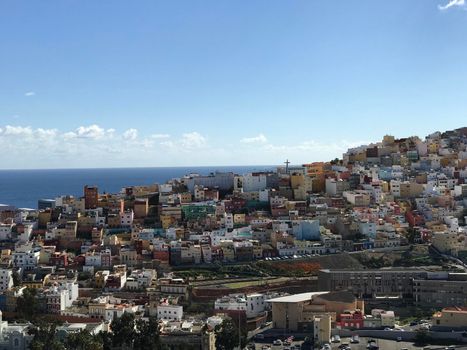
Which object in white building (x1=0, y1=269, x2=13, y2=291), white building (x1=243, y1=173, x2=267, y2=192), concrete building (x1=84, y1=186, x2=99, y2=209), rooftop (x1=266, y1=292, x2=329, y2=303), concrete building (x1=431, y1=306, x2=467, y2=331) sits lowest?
concrete building (x1=431, y1=306, x2=467, y2=331)

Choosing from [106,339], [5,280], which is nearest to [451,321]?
[106,339]

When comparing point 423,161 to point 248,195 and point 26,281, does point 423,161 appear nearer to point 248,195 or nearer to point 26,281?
point 248,195

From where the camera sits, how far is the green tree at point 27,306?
71.4 feet

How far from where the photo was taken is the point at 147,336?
18.1 metres

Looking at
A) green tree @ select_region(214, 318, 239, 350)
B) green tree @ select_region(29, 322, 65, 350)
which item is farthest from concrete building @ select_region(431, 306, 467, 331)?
green tree @ select_region(29, 322, 65, 350)

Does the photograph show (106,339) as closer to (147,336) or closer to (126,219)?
(147,336)

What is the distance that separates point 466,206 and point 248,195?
11.2m

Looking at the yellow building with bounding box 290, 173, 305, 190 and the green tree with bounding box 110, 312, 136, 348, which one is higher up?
the yellow building with bounding box 290, 173, 305, 190

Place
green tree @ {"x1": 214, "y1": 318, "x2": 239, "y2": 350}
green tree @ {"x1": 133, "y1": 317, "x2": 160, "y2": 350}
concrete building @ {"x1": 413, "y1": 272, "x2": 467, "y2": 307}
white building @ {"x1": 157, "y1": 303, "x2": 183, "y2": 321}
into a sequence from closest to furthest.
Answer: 1. green tree @ {"x1": 133, "y1": 317, "x2": 160, "y2": 350}
2. green tree @ {"x1": 214, "y1": 318, "x2": 239, "y2": 350}
3. white building @ {"x1": 157, "y1": 303, "x2": 183, "y2": 321}
4. concrete building @ {"x1": 413, "y1": 272, "x2": 467, "y2": 307}

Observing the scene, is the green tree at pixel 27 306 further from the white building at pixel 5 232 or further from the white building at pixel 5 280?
the white building at pixel 5 232

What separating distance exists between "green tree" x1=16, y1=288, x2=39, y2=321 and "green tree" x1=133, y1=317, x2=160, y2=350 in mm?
4854

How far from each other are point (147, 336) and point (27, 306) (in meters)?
5.62

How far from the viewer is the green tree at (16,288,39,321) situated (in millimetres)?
21766

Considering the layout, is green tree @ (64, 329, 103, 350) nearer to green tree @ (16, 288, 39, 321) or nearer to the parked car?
green tree @ (16, 288, 39, 321)
